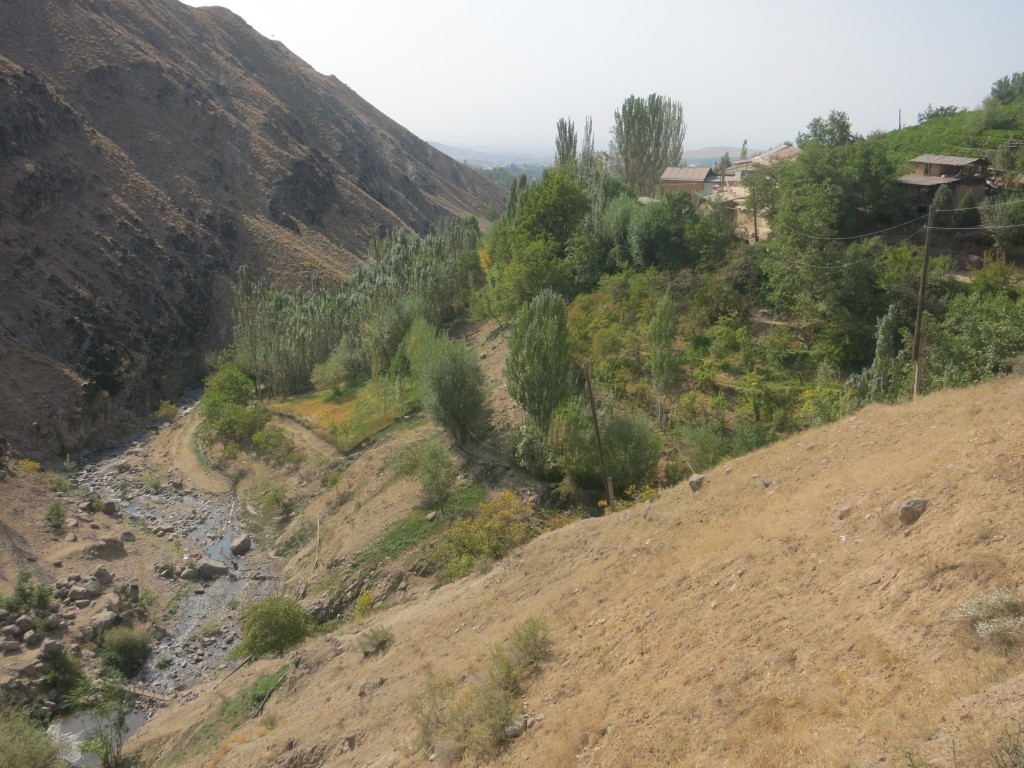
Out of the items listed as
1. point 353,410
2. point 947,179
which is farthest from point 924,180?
point 353,410

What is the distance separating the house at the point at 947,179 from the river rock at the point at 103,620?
34.5 metres

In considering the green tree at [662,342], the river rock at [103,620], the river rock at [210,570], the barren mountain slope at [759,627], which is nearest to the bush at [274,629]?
the barren mountain slope at [759,627]

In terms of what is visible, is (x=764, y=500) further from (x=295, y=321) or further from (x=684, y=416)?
(x=295, y=321)

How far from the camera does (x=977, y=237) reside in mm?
25531

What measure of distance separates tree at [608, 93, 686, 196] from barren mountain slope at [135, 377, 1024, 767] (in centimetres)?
3845

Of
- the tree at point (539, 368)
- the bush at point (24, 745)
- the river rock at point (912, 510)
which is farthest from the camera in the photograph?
the tree at point (539, 368)

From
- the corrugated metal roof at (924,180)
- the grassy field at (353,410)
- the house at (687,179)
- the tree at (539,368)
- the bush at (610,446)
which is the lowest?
the grassy field at (353,410)

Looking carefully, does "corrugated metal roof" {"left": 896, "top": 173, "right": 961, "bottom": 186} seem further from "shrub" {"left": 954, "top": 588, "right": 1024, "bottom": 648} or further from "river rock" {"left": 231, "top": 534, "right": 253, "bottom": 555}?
"river rock" {"left": 231, "top": 534, "right": 253, "bottom": 555}

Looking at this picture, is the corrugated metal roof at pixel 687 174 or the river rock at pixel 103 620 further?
the corrugated metal roof at pixel 687 174

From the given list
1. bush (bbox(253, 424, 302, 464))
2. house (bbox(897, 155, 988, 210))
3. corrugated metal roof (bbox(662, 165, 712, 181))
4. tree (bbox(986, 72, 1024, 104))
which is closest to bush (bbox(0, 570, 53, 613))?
bush (bbox(253, 424, 302, 464))

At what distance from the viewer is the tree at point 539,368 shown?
21797mm

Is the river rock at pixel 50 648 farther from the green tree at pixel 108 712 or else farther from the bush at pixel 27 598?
the bush at pixel 27 598

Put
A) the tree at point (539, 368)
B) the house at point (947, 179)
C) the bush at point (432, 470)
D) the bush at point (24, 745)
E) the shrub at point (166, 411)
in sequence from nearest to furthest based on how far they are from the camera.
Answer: the bush at point (24, 745), the tree at point (539, 368), the bush at point (432, 470), the house at point (947, 179), the shrub at point (166, 411)

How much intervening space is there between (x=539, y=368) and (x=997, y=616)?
16.1 m
